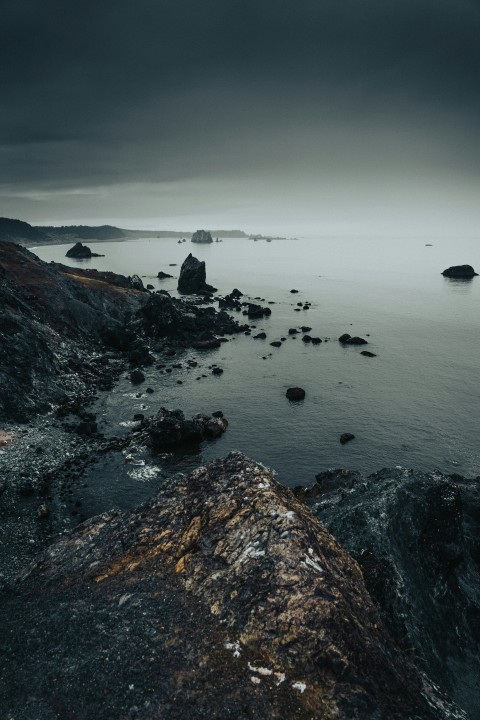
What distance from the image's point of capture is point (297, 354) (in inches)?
2904

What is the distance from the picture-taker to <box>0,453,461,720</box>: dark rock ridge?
38.0ft

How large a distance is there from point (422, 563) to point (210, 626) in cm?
1316

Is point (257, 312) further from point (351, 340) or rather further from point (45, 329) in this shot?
point (45, 329)

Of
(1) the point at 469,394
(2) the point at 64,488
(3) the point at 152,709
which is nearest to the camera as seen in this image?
(3) the point at 152,709

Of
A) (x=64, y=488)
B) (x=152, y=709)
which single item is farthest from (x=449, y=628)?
Result: (x=64, y=488)

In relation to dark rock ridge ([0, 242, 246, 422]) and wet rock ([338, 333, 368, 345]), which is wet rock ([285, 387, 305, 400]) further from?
wet rock ([338, 333, 368, 345])

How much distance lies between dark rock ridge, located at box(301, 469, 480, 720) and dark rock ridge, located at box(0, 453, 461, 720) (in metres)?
3.73

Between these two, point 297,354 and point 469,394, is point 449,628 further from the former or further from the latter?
point 297,354

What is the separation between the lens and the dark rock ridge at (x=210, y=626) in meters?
11.6

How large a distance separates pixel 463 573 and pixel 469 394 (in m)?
40.3

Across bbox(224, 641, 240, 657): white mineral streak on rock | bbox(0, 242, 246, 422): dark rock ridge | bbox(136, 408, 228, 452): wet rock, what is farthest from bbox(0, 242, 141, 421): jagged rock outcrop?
bbox(224, 641, 240, 657): white mineral streak on rock

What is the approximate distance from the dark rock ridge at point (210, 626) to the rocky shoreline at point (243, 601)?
48 millimetres

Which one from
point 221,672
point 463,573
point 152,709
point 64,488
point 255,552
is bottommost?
point 64,488

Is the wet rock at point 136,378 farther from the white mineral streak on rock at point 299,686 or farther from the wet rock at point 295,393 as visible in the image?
the white mineral streak on rock at point 299,686
